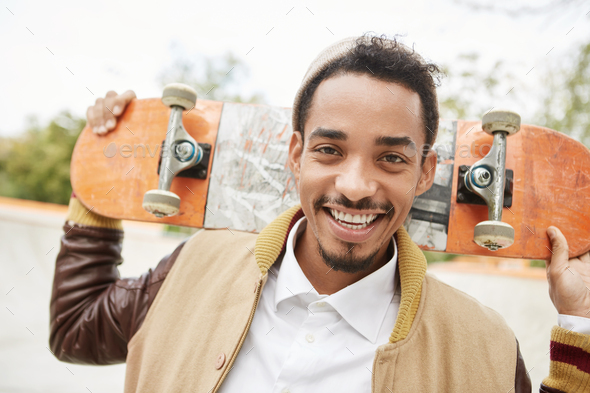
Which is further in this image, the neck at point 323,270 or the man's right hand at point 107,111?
the man's right hand at point 107,111

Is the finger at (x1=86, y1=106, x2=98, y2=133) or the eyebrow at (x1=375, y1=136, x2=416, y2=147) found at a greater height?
the finger at (x1=86, y1=106, x2=98, y2=133)

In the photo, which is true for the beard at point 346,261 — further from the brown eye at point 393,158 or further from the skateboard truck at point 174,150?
the skateboard truck at point 174,150

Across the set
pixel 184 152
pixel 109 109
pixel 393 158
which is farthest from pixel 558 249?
pixel 109 109

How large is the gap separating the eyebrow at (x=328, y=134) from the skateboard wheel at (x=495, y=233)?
0.73 metres

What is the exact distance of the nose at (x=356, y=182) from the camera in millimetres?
1288

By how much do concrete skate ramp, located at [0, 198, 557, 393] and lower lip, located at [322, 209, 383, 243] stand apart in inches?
145

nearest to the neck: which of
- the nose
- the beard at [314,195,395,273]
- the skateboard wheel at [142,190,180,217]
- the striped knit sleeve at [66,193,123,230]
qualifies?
the beard at [314,195,395,273]

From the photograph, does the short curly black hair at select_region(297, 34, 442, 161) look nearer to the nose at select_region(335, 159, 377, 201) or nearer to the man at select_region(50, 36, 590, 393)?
the man at select_region(50, 36, 590, 393)

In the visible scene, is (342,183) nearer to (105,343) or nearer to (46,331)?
(105,343)

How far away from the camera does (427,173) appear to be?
1.58m

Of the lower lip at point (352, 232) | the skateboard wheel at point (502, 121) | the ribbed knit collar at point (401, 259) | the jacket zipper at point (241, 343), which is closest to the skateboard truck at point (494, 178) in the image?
the skateboard wheel at point (502, 121)

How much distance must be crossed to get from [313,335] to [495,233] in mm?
852

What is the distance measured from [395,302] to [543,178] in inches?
36.9

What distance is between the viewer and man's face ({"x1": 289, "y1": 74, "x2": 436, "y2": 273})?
51.6 inches
